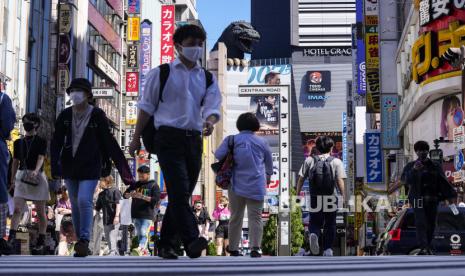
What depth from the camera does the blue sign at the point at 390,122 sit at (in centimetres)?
3691

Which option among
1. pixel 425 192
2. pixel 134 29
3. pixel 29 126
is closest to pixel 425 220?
pixel 425 192

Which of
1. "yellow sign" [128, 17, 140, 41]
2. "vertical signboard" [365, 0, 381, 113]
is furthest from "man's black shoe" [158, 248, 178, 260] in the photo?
"yellow sign" [128, 17, 140, 41]

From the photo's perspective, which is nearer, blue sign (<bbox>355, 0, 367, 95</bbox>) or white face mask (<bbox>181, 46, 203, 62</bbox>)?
white face mask (<bbox>181, 46, 203, 62</bbox>)

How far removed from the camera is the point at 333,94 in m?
143

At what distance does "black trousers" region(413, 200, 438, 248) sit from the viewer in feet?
32.1

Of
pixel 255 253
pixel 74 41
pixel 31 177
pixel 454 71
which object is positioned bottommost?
pixel 255 253

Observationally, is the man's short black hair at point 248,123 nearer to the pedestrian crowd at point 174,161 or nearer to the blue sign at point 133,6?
the pedestrian crowd at point 174,161

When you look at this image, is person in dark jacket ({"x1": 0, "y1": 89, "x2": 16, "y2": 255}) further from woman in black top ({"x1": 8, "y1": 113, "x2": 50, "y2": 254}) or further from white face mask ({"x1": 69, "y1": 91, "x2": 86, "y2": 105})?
woman in black top ({"x1": 8, "y1": 113, "x2": 50, "y2": 254})

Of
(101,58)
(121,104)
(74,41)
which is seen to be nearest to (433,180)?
(74,41)

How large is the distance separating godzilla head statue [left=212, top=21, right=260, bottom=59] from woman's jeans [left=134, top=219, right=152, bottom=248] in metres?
111

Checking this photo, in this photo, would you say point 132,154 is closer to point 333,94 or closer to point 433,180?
point 433,180

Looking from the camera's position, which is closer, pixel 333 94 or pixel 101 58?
pixel 101 58

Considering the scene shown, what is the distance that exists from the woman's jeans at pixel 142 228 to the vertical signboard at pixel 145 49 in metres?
32.9

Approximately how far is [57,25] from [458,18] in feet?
51.2
